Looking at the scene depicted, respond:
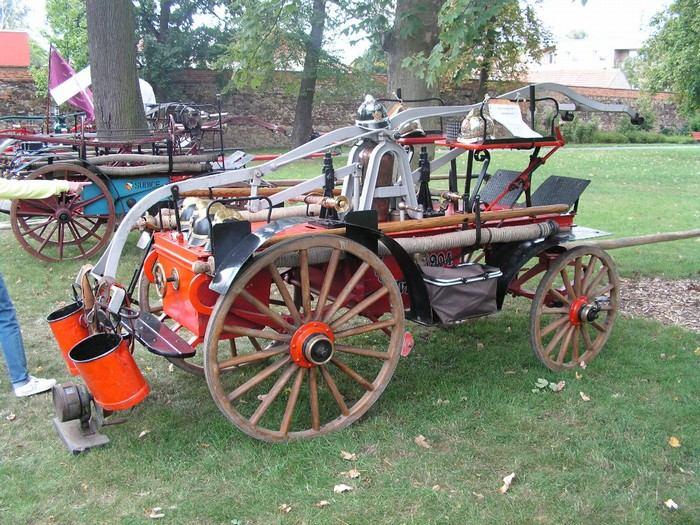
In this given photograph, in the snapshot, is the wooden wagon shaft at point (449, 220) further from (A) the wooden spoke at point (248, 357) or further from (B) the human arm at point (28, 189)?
(B) the human arm at point (28, 189)

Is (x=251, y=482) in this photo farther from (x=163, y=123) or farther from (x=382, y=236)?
(x=163, y=123)

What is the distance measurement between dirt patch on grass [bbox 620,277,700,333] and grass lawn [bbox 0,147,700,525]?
612 mm

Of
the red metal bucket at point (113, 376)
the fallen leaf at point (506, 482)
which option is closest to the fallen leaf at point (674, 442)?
the fallen leaf at point (506, 482)

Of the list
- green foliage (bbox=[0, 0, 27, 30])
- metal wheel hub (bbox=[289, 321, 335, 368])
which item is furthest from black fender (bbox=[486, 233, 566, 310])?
green foliage (bbox=[0, 0, 27, 30])

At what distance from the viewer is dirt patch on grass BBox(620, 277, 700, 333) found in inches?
236

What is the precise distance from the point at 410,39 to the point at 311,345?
5.03 m

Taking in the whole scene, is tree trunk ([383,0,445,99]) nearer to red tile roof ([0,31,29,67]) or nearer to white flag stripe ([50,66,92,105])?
white flag stripe ([50,66,92,105])

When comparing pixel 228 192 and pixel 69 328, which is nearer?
pixel 69 328

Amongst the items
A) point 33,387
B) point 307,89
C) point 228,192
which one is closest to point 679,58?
point 307,89

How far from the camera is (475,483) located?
346cm

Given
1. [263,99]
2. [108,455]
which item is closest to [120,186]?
[108,455]

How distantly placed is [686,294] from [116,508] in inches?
217

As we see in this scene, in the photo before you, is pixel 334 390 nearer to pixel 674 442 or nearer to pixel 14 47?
pixel 674 442

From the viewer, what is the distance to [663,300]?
6.47 metres
